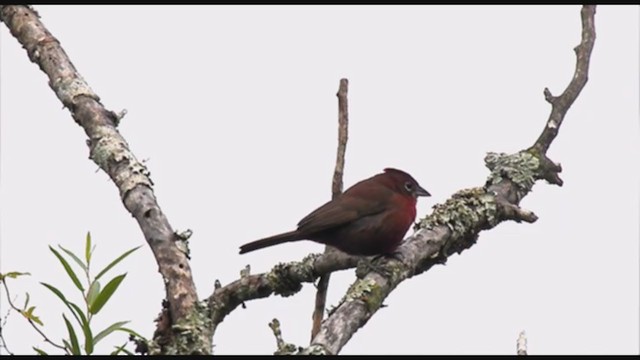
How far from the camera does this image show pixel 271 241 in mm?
6707

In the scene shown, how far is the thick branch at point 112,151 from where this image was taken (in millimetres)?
4855

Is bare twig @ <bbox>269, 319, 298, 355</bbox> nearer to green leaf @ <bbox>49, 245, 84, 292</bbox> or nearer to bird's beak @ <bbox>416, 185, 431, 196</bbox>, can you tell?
green leaf @ <bbox>49, 245, 84, 292</bbox>

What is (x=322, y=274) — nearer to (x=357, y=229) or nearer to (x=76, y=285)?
(x=357, y=229)

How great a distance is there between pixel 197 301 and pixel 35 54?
2272 millimetres

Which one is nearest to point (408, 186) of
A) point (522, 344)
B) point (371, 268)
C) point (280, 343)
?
point (371, 268)

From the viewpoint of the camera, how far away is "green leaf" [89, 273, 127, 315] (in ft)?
15.9

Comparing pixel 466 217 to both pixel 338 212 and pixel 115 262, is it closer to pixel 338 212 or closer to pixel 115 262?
pixel 338 212

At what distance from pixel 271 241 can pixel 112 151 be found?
4.43 ft

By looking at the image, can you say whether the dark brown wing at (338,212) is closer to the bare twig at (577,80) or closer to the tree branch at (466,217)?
the tree branch at (466,217)

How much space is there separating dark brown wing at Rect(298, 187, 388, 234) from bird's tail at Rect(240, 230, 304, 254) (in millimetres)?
57

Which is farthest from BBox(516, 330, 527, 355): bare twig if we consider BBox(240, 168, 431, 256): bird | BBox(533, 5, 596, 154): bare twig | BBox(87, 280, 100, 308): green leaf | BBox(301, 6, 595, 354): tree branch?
BBox(533, 5, 596, 154): bare twig

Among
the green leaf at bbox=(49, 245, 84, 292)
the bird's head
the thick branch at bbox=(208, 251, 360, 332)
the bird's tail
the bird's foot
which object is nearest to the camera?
the green leaf at bbox=(49, 245, 84, 292)

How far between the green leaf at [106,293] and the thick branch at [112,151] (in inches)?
7.4

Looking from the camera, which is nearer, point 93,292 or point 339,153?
point 93,292
